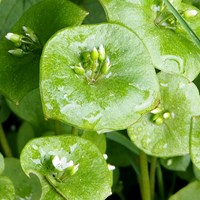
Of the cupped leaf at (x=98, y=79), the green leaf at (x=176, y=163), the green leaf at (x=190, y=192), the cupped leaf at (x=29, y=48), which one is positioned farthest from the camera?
the green leaf at (x=176, y=163)

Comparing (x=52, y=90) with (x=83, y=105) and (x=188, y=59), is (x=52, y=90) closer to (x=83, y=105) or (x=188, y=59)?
(x=83, y=105)

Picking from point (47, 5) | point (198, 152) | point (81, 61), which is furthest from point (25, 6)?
point (198, 152)

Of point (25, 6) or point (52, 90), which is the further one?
point (25, 6)

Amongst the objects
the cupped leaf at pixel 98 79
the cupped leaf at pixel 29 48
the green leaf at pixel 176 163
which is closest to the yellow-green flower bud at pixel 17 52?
the cupped leaf at pixel 29 48

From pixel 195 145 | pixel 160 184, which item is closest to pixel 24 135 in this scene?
pixel 160 184

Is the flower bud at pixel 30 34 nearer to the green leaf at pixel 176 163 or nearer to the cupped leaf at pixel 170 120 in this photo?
the cupped leaf at pixel 170 120

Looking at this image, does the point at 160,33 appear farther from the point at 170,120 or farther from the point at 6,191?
the point at 6,191

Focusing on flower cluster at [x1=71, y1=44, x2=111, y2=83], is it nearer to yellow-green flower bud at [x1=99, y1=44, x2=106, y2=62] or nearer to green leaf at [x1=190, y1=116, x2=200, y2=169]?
yellow-green flower bud at [x1=99, y1=44, x2=106, y2=62]
